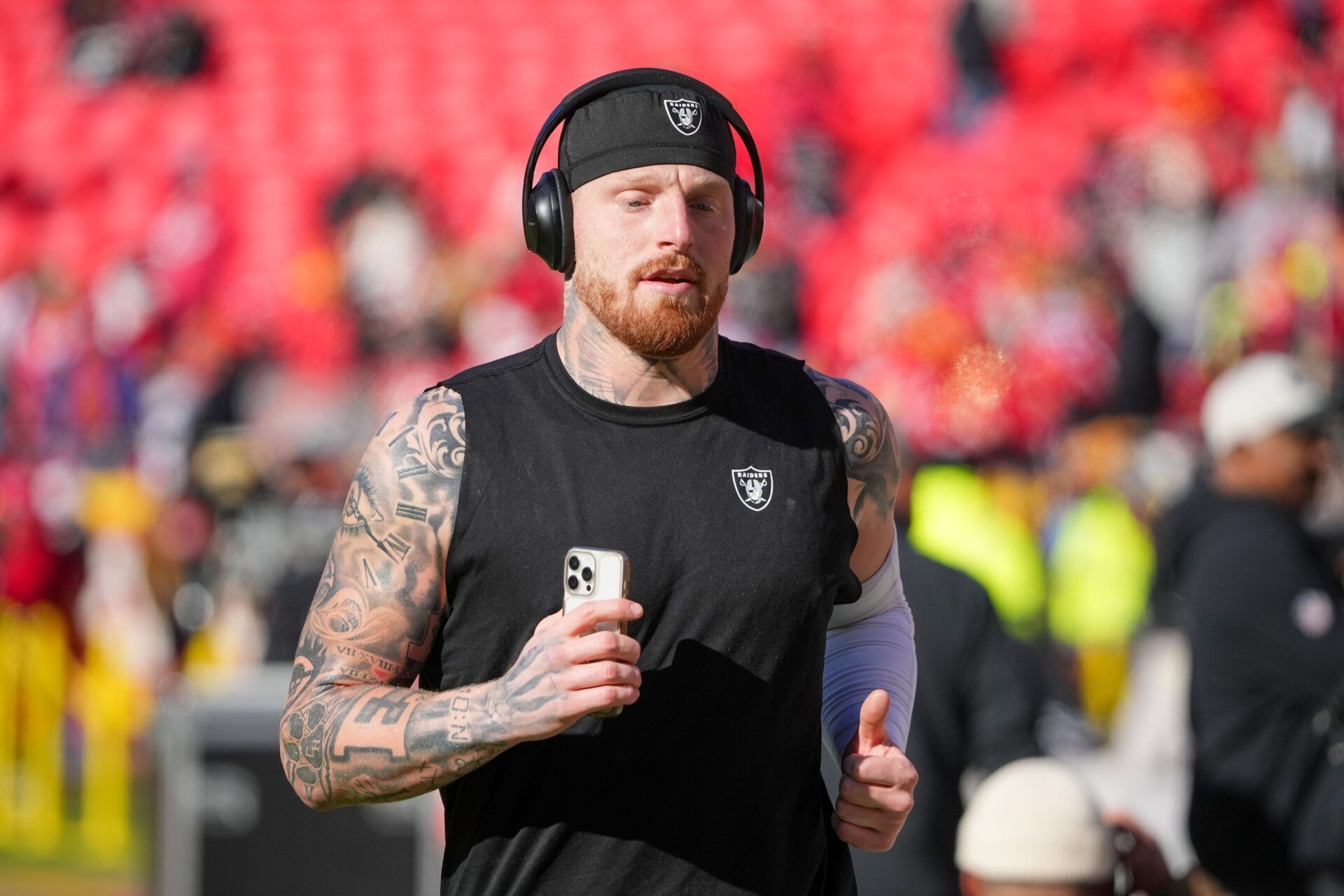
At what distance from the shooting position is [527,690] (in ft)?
6.53

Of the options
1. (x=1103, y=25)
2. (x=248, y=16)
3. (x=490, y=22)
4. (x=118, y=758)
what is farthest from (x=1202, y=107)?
(x=248, y=16)

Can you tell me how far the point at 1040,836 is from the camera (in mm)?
3104

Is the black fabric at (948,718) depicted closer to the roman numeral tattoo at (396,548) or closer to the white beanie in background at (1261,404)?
the white beanie in background at (1261,404)

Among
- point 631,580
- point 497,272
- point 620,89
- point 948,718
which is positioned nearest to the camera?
point 631,580

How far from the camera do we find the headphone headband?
238 cm

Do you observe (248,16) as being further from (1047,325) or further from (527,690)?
(527,690)

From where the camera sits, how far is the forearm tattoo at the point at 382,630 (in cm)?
212

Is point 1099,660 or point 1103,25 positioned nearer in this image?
point 1099,660

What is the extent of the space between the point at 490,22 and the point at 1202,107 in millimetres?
7772

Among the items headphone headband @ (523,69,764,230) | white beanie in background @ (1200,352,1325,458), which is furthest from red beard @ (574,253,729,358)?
white beanie in background @ (1200,352,1325,458)

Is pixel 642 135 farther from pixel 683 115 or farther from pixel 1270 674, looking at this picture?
pixel 1270 674

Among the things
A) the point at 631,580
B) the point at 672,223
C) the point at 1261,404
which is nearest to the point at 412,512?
the point at 631,580

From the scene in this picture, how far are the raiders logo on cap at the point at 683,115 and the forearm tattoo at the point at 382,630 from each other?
0.53m

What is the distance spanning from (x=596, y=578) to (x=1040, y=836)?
1.53 meters
